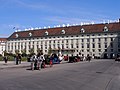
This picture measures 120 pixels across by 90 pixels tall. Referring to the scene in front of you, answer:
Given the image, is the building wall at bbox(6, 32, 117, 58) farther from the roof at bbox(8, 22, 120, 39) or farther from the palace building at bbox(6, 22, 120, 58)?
the roof at bbox(8, 22, 120, 39)

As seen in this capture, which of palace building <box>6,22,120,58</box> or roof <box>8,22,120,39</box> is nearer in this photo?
palace building <box>6,22,120,58</box>

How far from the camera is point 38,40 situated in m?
156

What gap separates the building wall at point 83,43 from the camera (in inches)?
5157

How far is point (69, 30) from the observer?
480 ft

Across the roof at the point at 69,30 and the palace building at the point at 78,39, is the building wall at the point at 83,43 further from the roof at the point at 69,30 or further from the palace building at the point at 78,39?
the roof at the point at 69,30

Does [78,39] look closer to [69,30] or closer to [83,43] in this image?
[83,43]

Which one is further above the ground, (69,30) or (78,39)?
(69,30)

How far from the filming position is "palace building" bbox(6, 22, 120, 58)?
131m

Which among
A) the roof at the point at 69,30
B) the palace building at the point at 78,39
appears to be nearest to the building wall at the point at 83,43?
the palace building at the point at 78,39

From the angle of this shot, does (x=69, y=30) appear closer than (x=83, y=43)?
No

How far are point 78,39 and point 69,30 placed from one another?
27.6 feet

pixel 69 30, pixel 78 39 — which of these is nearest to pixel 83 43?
pixel 78 39

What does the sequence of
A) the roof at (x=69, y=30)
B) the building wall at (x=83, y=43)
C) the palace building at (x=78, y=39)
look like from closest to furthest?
the palace building at (x=78, y=39), the building wall at (x=83, y=43), the roof at (x=69, y=30)

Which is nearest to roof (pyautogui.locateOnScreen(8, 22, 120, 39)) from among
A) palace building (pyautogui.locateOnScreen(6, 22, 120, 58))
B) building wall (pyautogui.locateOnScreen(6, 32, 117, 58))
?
palace building (pyautogui.locateOnScreen(6, 22, 120, 58))
